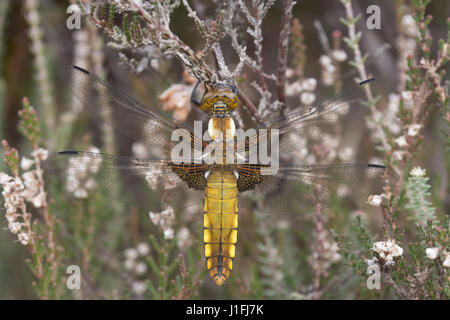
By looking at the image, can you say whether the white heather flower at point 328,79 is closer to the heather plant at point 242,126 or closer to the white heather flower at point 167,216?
the heather plant at point 242,126

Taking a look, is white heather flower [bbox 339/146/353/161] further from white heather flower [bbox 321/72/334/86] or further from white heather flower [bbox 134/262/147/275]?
white heather flower [bbox 134/262/147/275]

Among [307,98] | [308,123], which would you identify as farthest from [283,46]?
[307,98]

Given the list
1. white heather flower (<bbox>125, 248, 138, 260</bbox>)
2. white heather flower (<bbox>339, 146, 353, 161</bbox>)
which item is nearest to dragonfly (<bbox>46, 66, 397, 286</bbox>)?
white heather flower (<bbox>339, 146, 353, 161</bbox>)

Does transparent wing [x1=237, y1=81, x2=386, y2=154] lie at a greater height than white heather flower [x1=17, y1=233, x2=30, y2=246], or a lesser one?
greater

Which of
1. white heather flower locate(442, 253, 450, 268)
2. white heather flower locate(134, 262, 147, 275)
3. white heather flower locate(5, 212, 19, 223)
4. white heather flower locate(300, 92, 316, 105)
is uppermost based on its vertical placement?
white heather flower locate(300, 92, 316, 105)

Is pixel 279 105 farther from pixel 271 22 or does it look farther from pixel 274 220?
pixel 271 22

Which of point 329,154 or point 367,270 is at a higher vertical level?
point 329,154
